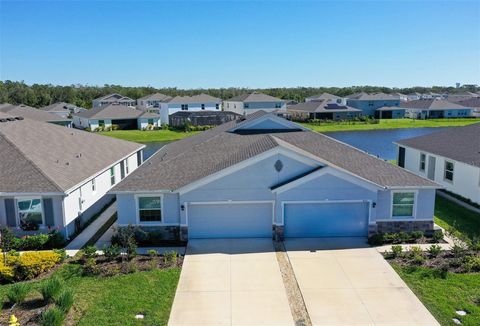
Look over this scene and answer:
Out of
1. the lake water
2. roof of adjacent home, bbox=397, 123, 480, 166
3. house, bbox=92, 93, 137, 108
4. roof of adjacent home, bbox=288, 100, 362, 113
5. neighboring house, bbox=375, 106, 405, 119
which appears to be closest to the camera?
roof of adjacent home, bbox=397, 123, 480, 166

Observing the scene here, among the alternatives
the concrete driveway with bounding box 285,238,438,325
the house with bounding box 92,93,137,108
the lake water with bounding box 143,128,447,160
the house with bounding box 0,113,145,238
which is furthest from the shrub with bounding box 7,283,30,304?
the house with bounding box 92,93,137,108

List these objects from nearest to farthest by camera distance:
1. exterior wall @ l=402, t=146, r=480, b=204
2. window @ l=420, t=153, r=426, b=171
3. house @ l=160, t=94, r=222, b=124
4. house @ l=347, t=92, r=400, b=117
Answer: exterior wall @ l=402, t=146, r=480, b=204
window @ l=420, t=153, r=426, b=171
house @ l=160, t=94, r=222, b=124
house @ l=347, t=92, r=400, b=117

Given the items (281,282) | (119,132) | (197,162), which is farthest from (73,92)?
(281,282)

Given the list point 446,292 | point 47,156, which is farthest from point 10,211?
point 446,292

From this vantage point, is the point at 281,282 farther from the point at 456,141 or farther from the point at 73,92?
the point at 73,92

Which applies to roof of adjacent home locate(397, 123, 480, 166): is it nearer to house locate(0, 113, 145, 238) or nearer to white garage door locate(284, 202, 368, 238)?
white garage door locate(284, 202, 368, 238)

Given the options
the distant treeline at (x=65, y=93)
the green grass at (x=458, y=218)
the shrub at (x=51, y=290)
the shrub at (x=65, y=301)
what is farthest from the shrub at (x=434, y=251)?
the distant treeline at (x=65, y=93)

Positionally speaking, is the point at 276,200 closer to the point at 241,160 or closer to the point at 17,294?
the point at 241,160

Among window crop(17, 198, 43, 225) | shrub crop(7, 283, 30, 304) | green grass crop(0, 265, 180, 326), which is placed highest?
window crop(17, 198, 43, 225)
